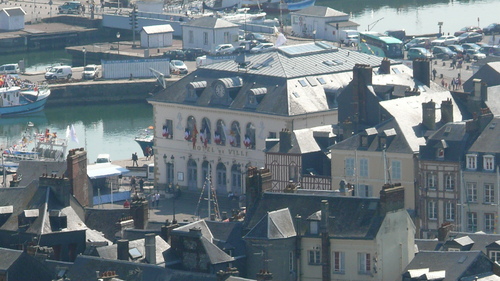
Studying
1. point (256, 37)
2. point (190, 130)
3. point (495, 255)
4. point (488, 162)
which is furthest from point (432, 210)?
point (256, 37)

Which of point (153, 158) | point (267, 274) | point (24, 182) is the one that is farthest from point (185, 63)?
point (267, 274)

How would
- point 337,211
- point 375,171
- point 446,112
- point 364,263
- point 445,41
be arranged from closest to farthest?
point 364,263, point 337,211, point 375,171, point 446,112, point 445,41

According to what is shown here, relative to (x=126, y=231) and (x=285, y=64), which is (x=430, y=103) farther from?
(x=126, y=231)

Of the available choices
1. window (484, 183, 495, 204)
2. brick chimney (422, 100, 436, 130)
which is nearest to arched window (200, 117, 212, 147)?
brick chimney (422, 100, 436, 130)

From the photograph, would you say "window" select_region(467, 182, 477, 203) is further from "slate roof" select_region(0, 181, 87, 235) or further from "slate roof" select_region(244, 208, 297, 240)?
"slate roof" select_region(0, 181, 87, 235)

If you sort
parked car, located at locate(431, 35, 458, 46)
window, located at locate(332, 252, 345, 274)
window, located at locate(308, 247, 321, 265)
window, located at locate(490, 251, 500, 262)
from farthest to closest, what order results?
1. parked car, located at locate(431, 35, 458, 46)
2. window, located at locate(308, 247, 321, 265)
3. window, located at locate(490, 251, 500, 262)
4. window, located at locate(332, 252, 345, 274)

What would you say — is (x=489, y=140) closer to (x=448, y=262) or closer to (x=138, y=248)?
(x=448, y=262)
